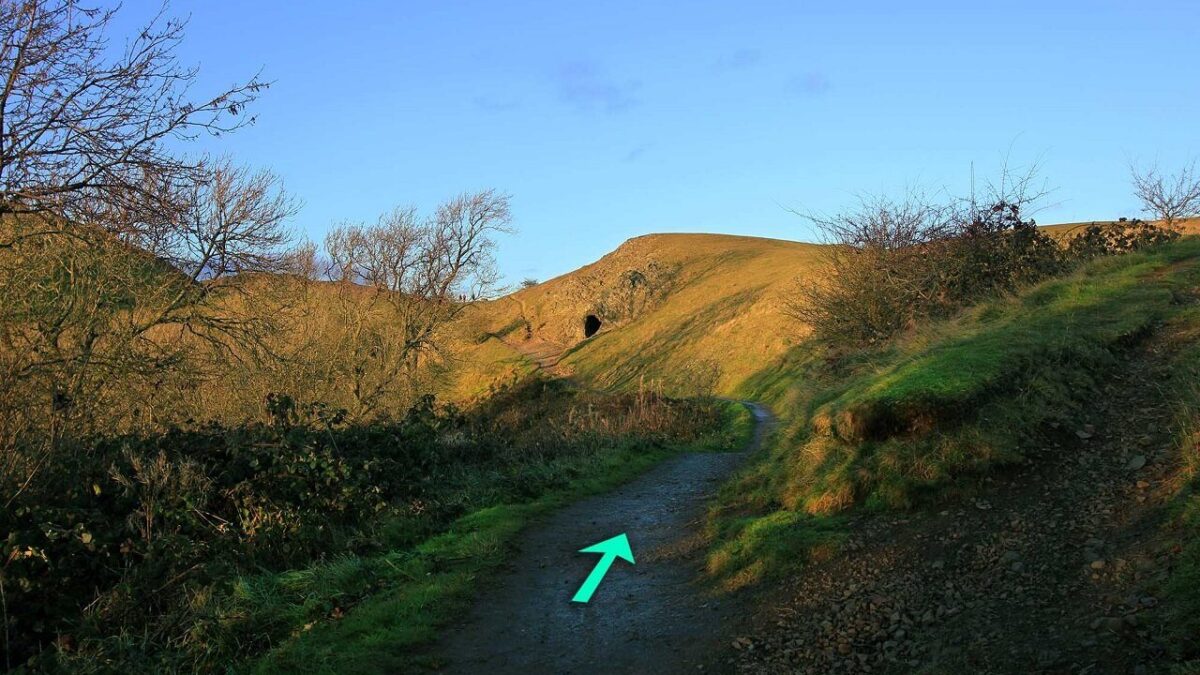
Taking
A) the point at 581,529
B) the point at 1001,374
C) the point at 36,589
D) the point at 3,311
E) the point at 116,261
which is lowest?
the point at 581,529

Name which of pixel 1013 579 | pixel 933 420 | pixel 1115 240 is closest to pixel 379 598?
pixel 1013 579

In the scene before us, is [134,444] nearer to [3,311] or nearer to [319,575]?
[3,311]

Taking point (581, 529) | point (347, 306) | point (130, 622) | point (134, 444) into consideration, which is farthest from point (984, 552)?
point (347, 306)

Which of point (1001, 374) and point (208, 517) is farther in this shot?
point (208, 517)

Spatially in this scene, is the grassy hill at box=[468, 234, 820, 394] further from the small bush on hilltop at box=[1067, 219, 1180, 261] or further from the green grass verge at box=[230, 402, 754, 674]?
the green grass verge at box=[230, 402, 754, 674]

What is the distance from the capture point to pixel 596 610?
760 centimetres

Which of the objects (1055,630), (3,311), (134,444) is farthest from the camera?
(134,444)

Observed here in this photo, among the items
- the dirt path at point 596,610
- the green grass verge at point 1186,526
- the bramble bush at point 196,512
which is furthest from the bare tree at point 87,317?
the green grass verge at point 1186,526

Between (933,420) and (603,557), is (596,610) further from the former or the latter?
(933,420)

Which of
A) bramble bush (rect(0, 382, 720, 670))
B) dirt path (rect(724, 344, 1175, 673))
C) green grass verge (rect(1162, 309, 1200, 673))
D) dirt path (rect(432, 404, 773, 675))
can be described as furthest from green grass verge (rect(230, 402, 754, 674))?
green grass verge (rect(1162, 309, 1200, 673))

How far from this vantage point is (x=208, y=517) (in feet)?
31.7

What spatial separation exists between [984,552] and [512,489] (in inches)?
309

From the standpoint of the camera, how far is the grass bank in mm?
7324

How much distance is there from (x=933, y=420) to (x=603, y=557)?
4.08m
